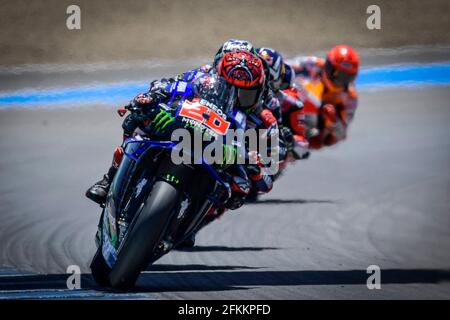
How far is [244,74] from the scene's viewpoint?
728cm

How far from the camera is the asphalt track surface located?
24.9 ft

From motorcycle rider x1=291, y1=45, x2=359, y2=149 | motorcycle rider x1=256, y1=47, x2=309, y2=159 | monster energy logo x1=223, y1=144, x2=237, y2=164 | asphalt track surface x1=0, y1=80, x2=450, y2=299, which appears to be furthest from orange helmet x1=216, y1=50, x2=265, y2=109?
motorcycle rider x1=291, y1=45, x2=359, y2=149

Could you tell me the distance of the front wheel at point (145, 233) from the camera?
6.63m

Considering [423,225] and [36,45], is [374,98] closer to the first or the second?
[36,45]

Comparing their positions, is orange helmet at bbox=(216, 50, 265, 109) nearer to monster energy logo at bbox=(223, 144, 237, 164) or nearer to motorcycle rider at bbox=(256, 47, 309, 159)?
monster energy logo at bbox=(223, 144, 237, 164)

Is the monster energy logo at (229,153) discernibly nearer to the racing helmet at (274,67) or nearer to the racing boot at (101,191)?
the racing boot at (101,191)

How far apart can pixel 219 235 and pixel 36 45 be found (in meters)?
6.29

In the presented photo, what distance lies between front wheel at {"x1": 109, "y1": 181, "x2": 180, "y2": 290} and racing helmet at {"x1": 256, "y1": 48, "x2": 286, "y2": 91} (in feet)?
12.1

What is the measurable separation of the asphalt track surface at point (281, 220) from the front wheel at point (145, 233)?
147 mm

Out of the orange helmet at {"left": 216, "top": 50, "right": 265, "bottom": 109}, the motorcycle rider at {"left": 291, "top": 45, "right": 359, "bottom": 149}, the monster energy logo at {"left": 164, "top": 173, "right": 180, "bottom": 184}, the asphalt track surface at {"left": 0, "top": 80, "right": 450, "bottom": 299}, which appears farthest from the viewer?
the motorcycle rider at {"left": 291, "top": 45, "right": 359, "bottom": 149}

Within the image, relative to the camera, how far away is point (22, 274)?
7863 millimetres

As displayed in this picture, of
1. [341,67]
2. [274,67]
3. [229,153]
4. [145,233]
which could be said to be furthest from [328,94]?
[145,233]

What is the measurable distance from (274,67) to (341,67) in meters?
2.81
